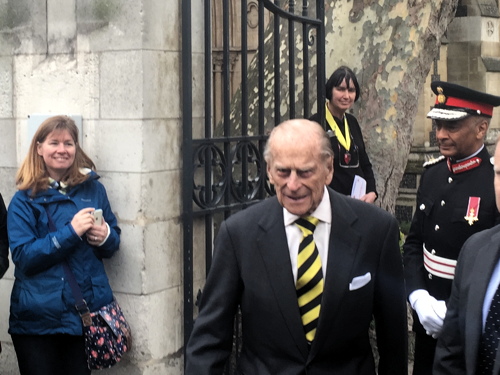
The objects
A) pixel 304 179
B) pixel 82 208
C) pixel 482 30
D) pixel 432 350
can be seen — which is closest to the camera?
pixel 304 179

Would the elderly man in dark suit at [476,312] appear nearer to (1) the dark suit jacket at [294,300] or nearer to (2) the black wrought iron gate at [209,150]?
(1) the dark suit jacket at [294,300]

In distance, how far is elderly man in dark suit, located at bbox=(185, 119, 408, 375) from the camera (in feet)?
11.2

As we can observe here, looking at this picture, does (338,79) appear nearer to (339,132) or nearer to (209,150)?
(339,132)

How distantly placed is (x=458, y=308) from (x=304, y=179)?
2.14ft

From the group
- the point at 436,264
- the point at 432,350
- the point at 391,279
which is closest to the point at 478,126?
the point at 436,264

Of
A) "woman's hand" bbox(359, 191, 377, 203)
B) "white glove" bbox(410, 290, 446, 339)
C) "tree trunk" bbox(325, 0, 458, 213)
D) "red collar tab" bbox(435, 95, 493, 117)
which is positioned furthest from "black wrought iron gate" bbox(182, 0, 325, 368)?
"tree trunk" bbox(325, 0, 458, 213)

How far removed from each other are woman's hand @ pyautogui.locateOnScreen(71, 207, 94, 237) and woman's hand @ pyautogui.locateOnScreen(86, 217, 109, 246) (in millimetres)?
53

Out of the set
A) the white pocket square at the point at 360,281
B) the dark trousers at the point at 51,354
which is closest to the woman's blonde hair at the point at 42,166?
the dark trousers at the point at 51,354

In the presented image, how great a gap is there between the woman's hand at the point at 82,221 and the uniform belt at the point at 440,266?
5.15 ft

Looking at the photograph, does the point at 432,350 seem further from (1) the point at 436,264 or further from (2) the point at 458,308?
(2) the point at 458,308

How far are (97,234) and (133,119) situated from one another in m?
0.61

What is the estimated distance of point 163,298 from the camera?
17.1 feet

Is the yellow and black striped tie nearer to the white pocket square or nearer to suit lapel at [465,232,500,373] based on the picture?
the white pocket square

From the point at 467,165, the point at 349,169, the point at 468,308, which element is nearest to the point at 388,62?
the point at 349,169
